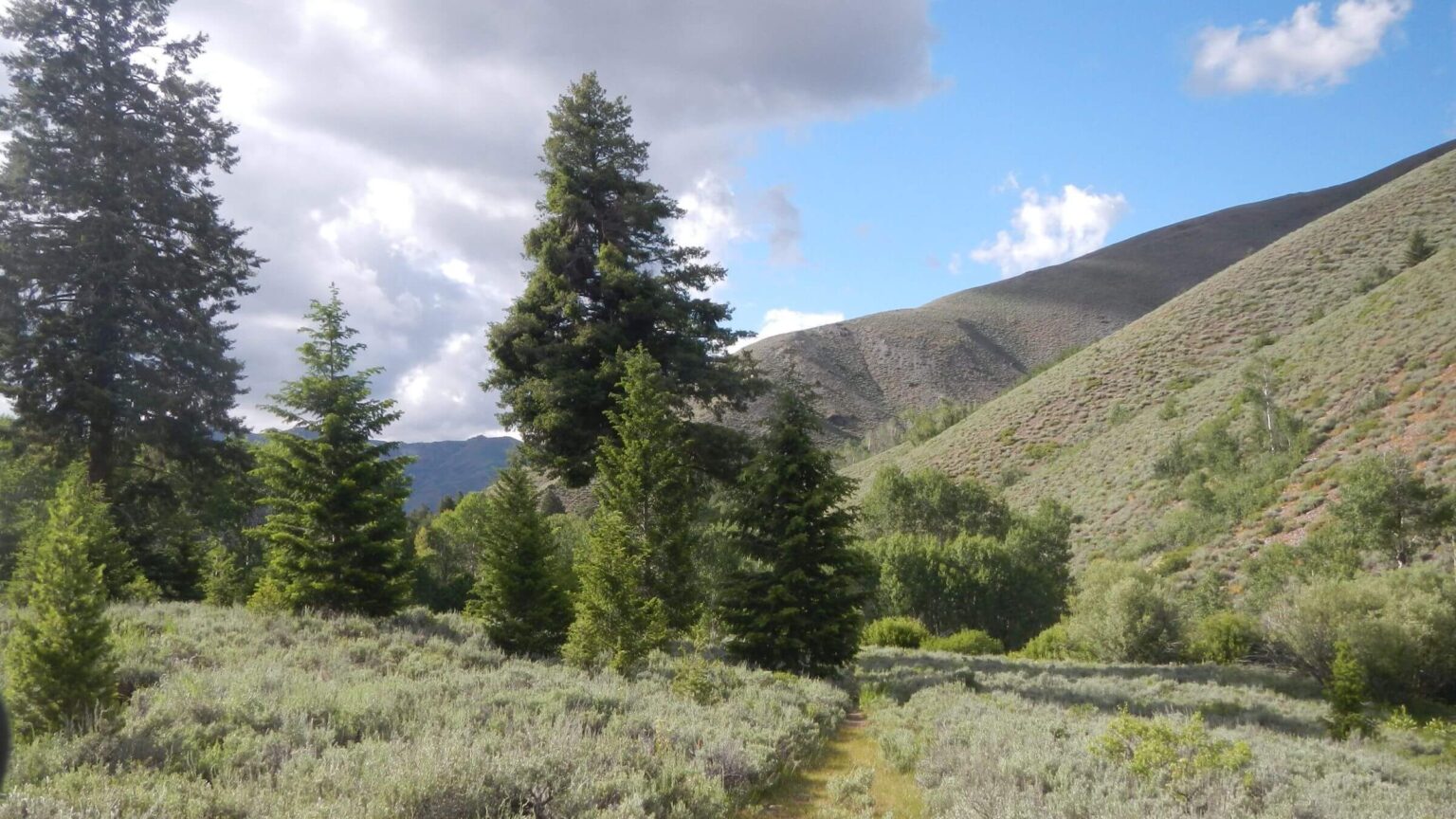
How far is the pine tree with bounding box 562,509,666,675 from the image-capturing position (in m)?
12.1

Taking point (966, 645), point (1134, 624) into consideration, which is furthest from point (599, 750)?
point (966, 645)

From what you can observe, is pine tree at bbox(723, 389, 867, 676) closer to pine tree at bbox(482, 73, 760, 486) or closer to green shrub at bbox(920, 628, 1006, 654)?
pine tree at bbox(482, 73, 760, 486)

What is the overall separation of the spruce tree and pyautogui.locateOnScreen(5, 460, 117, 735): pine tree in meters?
6.74

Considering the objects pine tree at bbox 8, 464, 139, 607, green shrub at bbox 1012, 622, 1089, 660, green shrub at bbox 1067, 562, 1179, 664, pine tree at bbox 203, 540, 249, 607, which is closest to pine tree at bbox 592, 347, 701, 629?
pine tree at bbox 8, 464, 139, 607

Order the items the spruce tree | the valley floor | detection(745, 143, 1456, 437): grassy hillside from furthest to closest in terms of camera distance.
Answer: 1. detection(745, 143, 1456, 437): grassy hillside
2. the spruce tree
3. the valley floor

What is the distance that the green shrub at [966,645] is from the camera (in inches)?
1140

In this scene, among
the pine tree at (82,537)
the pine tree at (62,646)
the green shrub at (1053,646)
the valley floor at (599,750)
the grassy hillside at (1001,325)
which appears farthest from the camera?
the grassy hillside at (1001,325)

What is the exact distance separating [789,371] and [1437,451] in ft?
105

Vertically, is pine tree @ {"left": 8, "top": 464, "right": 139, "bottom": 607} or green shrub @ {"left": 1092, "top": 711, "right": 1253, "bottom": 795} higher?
pine tree @ {"left": 8, "top": 464, "right": 139, "bottom": 607}

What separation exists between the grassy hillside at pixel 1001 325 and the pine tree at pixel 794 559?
80.4m

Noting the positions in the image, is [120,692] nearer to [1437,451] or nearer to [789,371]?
[789,371]

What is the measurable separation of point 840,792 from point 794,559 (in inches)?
315

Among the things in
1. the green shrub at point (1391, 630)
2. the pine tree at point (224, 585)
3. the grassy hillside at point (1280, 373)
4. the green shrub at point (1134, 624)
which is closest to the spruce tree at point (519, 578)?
the pine tree at point (224, 585)

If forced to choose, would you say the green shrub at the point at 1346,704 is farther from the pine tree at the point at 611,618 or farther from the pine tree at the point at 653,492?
the pine tree at the point at 611,618
